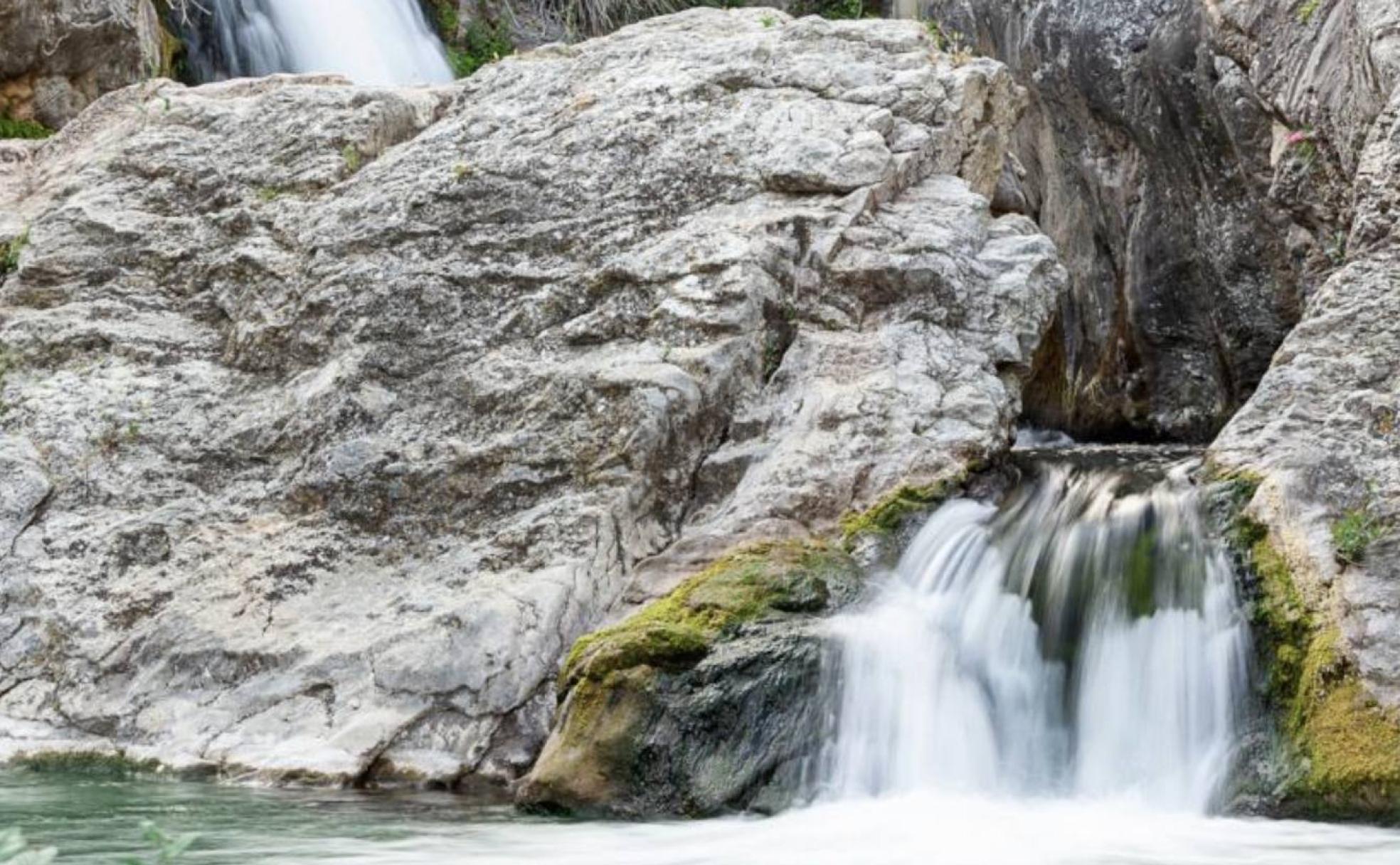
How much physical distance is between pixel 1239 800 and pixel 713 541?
7.65ft

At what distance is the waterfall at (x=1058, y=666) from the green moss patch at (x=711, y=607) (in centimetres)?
Result: 23

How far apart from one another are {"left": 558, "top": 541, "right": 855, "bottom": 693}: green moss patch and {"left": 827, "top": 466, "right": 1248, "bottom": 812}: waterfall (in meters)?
0.23

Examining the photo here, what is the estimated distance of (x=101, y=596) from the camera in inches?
290

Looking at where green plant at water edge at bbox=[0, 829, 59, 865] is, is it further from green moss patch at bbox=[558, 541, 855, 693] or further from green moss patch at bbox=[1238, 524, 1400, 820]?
green moss patch at bbox=[1238, 524, 1400, 820]

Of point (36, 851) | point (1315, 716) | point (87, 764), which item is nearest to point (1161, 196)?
point (1315, 716)

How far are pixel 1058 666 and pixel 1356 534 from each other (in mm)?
1098

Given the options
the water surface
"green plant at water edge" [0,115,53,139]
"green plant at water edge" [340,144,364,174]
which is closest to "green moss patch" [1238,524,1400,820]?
the water surface

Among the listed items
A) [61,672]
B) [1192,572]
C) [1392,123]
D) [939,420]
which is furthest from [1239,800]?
[61,672]

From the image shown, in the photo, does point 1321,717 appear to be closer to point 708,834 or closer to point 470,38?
point 708,834

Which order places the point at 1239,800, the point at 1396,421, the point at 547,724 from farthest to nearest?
the point at 547,724 → the point at 1396,421 → the point at 1239,800

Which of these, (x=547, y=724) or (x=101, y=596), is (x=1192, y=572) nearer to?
(x=547, y=724)

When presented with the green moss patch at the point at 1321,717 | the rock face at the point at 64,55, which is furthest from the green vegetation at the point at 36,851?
the rock face at the point at 64,55

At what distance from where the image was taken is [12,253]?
8898 mm

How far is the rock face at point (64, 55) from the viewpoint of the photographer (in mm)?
11875
